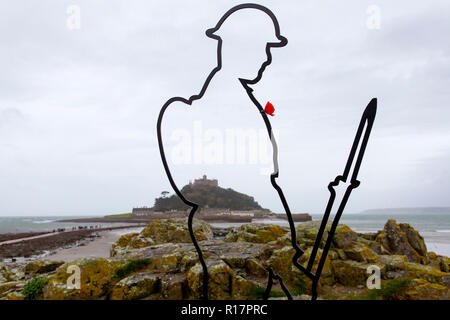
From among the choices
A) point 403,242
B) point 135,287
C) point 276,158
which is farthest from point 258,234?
point 276,158

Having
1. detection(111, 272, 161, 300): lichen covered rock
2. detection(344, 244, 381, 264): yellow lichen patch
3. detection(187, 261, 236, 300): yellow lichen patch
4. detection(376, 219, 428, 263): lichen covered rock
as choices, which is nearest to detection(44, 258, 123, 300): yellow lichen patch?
detection(111, 272, 161, 300): lichen covered rock

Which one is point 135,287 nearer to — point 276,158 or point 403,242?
point 276,158

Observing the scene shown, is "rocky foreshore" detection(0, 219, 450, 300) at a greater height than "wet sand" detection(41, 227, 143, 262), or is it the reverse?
"rocky foreshore" detection(0, 219, 450, 300)

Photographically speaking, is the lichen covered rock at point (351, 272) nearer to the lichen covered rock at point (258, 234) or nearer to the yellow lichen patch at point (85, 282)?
the lichen covered rock at point (258, 234)

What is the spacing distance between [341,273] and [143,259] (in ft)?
20.0

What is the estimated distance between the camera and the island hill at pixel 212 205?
18516mm

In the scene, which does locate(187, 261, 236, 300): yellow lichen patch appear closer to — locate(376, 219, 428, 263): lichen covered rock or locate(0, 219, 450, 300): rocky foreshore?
locate(0, 219, 450, 300): rocky foreshore

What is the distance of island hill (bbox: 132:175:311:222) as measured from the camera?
1852 cm

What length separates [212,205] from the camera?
19.4 metres

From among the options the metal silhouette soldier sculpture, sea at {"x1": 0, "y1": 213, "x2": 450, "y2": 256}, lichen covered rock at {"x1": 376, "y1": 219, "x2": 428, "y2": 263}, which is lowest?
sea at {"x1": 0, "y1": 213, "x2": 450, "y2": 256}

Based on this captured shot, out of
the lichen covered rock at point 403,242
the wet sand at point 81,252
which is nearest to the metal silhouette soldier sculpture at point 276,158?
the lichen covered rock at point 403,242
